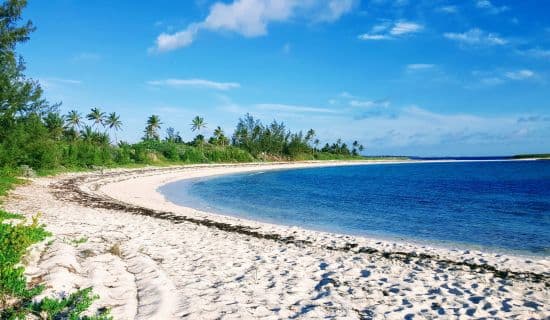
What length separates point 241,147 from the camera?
337ft

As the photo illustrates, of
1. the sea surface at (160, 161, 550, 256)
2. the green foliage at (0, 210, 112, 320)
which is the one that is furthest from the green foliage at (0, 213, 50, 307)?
the sea surface at (160, 161, 550, 256)

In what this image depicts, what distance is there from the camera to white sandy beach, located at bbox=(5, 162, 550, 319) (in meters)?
6.35

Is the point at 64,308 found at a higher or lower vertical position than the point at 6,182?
lower

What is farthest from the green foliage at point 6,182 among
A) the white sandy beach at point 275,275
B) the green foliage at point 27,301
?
the green foliage at point 27,301

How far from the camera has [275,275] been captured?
8328 mm

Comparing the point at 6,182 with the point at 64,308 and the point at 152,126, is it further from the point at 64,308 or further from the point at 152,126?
the point at 152,126

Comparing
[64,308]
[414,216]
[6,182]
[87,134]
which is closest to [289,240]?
[64,308]

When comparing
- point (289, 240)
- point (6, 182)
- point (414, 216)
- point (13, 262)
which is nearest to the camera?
point (13, 262)

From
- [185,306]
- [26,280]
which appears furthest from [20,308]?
[185,306]

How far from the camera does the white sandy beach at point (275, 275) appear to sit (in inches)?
250

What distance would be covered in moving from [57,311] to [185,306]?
1815 mm

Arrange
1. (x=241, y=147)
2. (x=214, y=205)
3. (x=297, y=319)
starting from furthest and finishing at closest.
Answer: (x=241, y=147)
(x=214, y=205)
(x=297, y=319)

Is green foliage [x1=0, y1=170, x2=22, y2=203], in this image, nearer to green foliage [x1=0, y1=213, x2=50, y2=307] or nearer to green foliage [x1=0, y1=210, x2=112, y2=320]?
green foliage [x1=0, y1=213, x2=50, y2=307]

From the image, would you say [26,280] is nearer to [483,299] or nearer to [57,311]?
[57,311]
